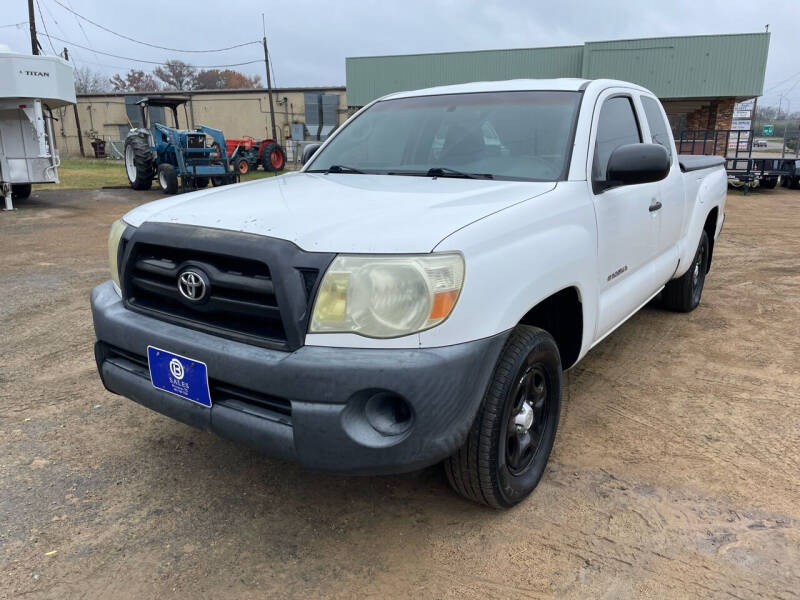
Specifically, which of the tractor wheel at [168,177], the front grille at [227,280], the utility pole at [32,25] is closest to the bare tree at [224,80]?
the utility pole at [32,25]

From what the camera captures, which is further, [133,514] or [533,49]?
[533,49]

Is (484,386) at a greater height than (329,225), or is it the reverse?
(329,225)

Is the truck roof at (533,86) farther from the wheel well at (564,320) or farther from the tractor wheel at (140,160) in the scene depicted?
the tractor wheel at (140,160)

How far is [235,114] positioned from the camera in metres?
35.5

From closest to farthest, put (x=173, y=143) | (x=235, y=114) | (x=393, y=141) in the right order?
(x=393, y=141)
(x=173, y=143)
(x=235, y=114)

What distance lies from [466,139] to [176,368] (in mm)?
1895

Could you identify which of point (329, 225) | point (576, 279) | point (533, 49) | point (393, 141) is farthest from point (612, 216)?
point (533, 49)

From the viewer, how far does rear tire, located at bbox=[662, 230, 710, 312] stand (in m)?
5.08

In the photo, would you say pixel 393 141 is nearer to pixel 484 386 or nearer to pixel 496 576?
pixel 484 386

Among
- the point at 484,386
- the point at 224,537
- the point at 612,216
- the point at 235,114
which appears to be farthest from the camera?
the point at 235,114

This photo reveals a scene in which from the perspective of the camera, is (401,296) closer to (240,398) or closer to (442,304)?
(442,304)

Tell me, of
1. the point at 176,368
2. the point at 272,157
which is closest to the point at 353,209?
the point at 176,368

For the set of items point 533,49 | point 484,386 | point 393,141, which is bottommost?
point 484,386

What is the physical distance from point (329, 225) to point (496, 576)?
139 centimetres
